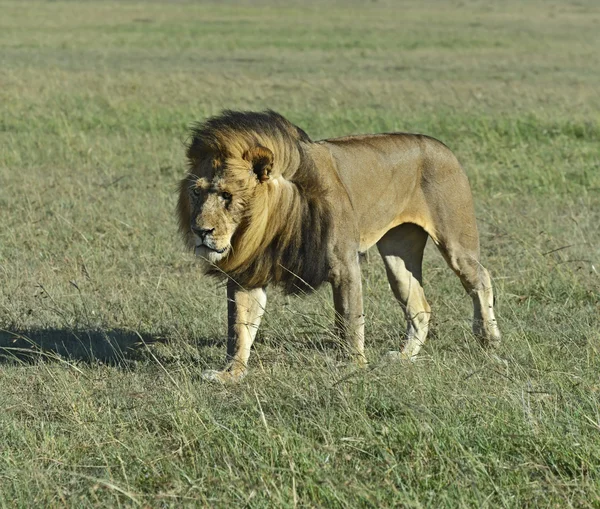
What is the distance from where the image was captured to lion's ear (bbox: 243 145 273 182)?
4750 mm

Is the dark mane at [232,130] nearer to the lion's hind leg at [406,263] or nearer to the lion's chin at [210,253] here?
the lion's chin at [210,253]

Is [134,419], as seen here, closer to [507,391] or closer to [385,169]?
[507,391]

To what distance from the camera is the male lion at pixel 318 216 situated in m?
4.77

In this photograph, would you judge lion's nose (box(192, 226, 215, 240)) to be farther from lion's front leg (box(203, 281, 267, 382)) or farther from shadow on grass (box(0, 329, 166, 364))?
shadow on grass (box(0, 329, 166, 364))

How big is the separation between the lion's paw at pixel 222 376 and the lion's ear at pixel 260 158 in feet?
3.28

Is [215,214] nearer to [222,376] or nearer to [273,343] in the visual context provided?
[222,376]

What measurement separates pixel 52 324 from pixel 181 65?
19.5m

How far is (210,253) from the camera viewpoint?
4742 millimetres

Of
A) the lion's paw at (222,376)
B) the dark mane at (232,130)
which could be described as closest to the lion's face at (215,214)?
the dark mane at (232,130)

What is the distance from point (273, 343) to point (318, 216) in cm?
109

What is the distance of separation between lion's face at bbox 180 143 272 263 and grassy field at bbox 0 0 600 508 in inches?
20.4

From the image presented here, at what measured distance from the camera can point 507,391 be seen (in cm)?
435

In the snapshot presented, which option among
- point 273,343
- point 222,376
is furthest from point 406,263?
point 222,376

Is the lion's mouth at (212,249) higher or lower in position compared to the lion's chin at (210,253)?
higher
